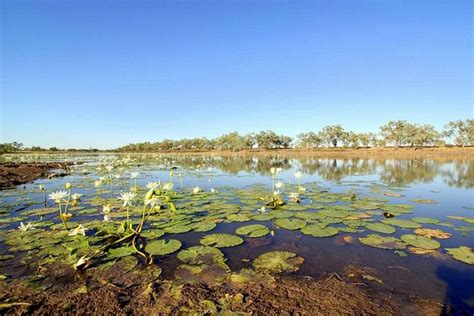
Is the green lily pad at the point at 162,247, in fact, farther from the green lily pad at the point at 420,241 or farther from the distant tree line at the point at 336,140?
the distant tree line at the point at 336,140

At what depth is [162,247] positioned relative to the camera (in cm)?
425

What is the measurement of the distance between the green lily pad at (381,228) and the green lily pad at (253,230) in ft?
7.02

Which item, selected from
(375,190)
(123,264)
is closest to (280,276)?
(123,264)

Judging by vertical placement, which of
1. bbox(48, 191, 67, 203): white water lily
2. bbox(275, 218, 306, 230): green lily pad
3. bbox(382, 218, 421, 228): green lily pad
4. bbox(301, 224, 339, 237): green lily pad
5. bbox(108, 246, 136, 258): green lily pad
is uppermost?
bbox(48, 191, 67, 203): white water lily

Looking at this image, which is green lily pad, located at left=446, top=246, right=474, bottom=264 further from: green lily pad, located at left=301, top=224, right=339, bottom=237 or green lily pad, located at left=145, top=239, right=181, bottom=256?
green lily pad, located at left=145, top=239, right=181, bottom=256

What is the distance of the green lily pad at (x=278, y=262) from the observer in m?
3.56

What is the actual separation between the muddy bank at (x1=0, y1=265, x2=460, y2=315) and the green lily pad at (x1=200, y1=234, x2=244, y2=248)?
1.29 meters

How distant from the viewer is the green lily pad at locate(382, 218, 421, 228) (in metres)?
5.39

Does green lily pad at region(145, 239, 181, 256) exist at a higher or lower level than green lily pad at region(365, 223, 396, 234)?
higher

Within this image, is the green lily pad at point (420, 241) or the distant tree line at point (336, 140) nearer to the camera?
the green lily pad at point (420, 241)

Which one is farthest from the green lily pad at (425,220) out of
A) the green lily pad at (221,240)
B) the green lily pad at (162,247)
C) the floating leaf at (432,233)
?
the green lily pad at (162,247)

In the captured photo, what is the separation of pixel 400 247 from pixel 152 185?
4.24 m

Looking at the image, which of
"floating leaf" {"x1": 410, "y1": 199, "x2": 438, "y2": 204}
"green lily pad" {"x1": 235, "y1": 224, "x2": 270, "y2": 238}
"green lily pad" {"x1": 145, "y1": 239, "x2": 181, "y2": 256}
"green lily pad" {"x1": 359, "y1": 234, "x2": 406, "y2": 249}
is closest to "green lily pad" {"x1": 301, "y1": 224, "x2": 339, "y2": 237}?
"green lily pad" {"x1": 359, "y1": 234, "x2": 406, "y2": 249}

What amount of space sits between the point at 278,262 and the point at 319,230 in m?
1.71
